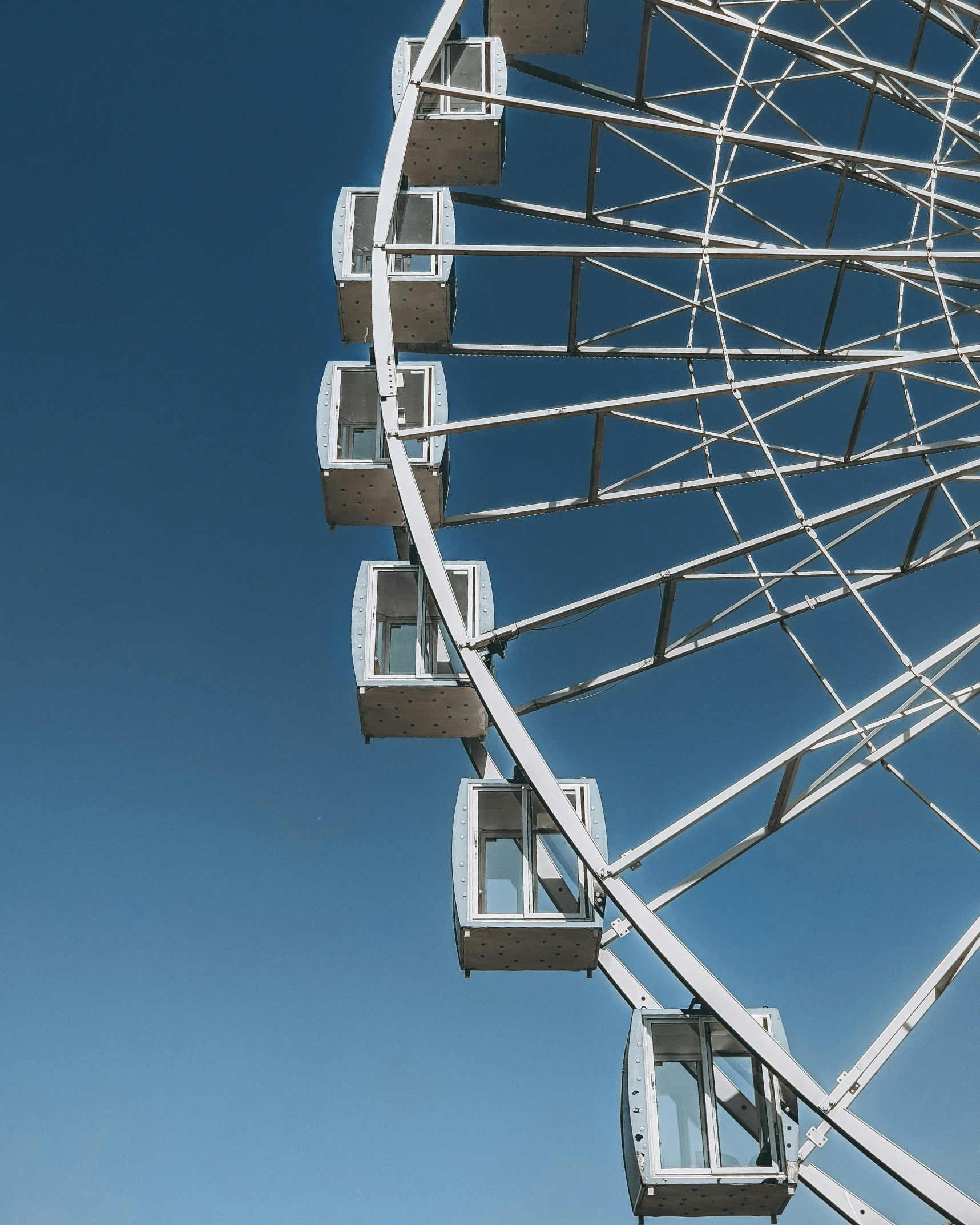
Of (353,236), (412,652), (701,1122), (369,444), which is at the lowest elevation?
(701,1122)

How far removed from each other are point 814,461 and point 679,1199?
7.54m

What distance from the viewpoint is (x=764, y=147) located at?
13.7 m

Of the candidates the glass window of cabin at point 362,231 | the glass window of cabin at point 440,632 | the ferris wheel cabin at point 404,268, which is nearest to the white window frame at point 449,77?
the ferris wheel cabin at point 404,268

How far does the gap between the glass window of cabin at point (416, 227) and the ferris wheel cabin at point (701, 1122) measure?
8.71 metres

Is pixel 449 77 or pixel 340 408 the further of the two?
pixel 449 77

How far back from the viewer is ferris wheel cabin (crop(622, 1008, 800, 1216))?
10.7m

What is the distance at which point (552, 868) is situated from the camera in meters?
12.3

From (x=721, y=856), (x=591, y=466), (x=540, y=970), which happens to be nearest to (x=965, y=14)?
(x=591, y=466)

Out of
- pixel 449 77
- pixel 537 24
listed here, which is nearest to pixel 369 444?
pixel 449 77

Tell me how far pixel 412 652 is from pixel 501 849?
7.66ft

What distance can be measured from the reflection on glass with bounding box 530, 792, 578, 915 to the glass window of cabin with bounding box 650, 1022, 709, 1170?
1.32 metres

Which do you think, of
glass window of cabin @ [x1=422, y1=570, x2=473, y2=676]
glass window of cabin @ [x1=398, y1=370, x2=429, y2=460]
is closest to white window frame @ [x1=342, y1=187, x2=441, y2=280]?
glass window of cabin @ [x1=398, y1=370, x2=429, y2=460]

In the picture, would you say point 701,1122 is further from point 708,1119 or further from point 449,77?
point 449,77

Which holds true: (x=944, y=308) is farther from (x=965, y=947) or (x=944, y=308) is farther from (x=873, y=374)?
(x=965, y=947)
